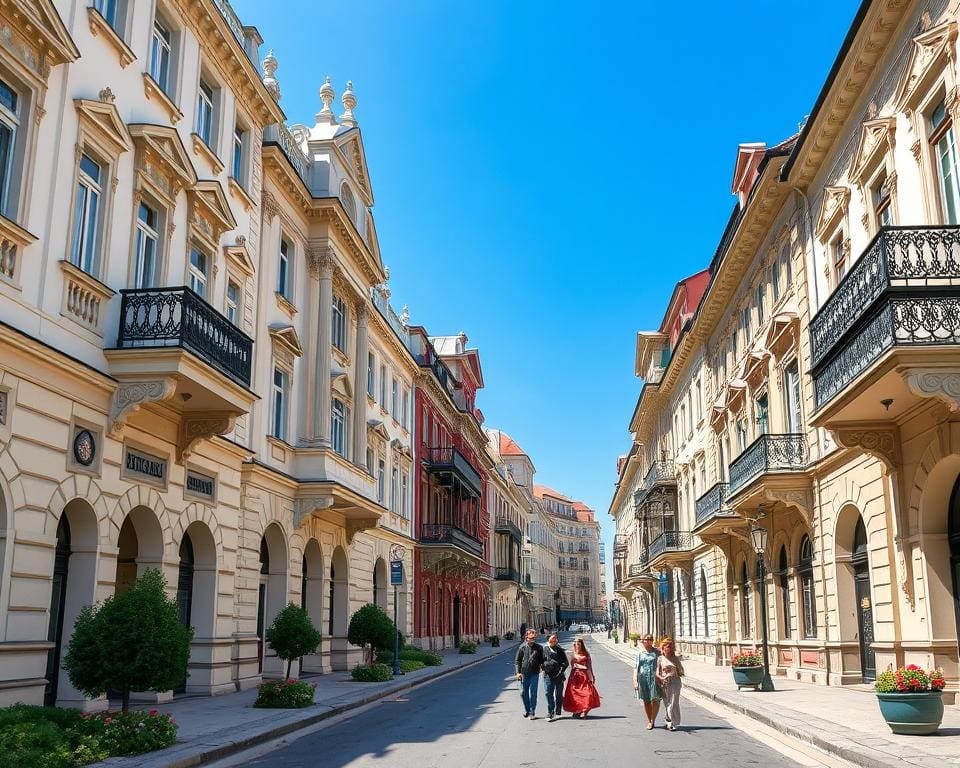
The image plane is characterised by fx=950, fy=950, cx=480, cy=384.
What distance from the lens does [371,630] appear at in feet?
85.8

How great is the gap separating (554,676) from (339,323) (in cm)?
1583

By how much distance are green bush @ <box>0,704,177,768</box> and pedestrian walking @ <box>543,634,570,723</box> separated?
6534mm

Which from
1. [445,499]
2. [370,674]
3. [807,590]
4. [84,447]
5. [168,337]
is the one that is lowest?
[370,674]

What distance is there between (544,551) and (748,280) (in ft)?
346

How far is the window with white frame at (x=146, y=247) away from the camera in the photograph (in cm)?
1667

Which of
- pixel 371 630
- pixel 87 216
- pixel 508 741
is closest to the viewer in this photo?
→ pixel 508 741

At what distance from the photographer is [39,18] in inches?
511

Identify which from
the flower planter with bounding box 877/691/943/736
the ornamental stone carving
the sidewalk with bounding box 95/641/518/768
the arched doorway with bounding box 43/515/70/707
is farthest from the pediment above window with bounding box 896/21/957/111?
the arched doorway with bounding box 43/515/70/707

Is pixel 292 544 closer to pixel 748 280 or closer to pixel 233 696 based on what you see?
pixel 233 696

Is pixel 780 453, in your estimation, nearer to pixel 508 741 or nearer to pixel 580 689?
pixel 580 689

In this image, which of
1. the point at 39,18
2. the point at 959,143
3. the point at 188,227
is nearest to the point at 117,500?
the point at 188,227

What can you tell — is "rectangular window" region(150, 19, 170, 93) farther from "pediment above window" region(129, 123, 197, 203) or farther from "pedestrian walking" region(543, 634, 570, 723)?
Result: "pedestrian walking" region(543, 634, 570, 723)

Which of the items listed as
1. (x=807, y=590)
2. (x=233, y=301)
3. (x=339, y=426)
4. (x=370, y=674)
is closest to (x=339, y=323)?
(x=339, y=426)

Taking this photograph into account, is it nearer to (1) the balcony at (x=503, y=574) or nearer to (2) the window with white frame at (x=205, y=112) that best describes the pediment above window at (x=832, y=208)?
(2) the window with white frame at (x=205, y=112)
